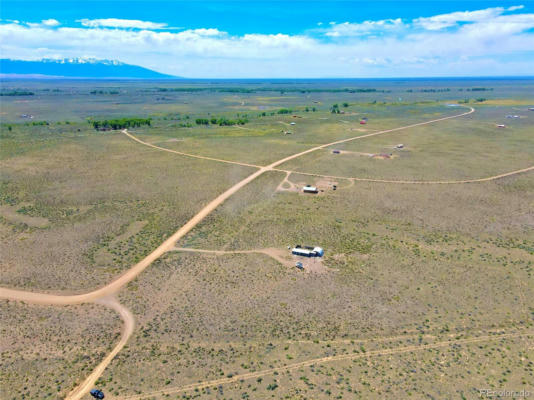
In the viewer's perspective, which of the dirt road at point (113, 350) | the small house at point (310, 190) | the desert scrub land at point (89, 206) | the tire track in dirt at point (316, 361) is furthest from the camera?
the small house at point (310, 190)

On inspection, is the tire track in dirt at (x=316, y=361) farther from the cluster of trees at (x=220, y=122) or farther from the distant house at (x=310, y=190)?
the cluster of trees at (x=220, y=122)

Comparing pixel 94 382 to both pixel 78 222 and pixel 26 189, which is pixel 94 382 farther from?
pixel 26 189

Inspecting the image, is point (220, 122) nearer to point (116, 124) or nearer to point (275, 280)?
point (116, 124)

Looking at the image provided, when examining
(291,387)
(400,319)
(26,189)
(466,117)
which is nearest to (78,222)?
(26,189)

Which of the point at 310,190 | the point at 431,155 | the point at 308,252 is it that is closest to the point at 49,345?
the point at 308,252

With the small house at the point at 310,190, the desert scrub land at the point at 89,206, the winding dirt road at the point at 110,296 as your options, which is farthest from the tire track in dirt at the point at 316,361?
the small house at the point at 310,190

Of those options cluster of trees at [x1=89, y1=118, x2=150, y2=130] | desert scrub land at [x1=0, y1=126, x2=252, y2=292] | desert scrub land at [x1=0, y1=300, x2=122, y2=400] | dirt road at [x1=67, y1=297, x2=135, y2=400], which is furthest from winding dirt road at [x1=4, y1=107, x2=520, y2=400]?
cluster of trees at [x1=89, y1=118, x2=150, y2=130]
